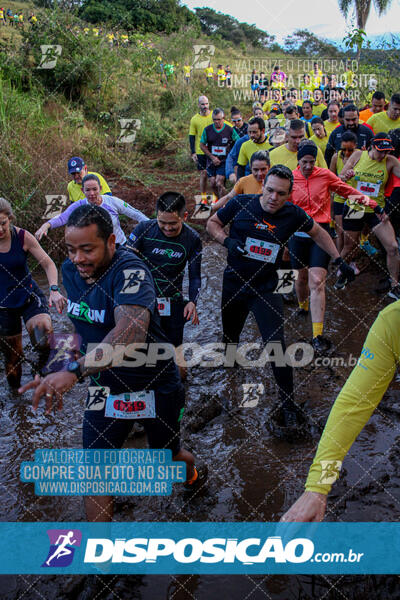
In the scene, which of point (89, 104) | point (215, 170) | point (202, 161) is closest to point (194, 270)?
point (215, 170)

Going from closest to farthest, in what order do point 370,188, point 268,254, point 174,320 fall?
point 268,254 < point 174,320 < point 370,188

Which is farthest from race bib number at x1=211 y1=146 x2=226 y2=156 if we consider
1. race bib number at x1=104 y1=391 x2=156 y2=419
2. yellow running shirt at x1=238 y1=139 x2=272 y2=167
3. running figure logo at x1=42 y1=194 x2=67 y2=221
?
race bib number at x1=104 y1=391 x2=156 y2=419

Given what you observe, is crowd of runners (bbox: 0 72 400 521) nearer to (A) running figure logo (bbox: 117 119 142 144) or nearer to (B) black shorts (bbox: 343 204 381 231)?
(B) black shorts (bbox: 343 204 381 231)

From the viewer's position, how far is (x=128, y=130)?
13477 millimetres

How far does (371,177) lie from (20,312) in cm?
451

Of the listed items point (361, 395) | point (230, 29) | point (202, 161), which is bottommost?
point (361, 395)

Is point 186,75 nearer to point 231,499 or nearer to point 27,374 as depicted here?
point 27,374

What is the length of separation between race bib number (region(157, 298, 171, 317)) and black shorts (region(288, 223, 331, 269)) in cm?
174

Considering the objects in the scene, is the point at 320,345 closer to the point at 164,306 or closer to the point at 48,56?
the point at 164,306

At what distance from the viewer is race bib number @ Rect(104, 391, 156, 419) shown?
8.24 ft

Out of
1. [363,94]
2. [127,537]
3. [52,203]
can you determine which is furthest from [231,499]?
[363,94]

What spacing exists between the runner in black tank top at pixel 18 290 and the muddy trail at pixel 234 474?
2.15ft

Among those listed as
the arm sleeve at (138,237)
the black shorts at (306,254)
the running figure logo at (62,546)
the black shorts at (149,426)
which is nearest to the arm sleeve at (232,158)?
the black shorts at (306,254)

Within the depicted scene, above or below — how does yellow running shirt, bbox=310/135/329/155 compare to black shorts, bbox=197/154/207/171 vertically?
above
